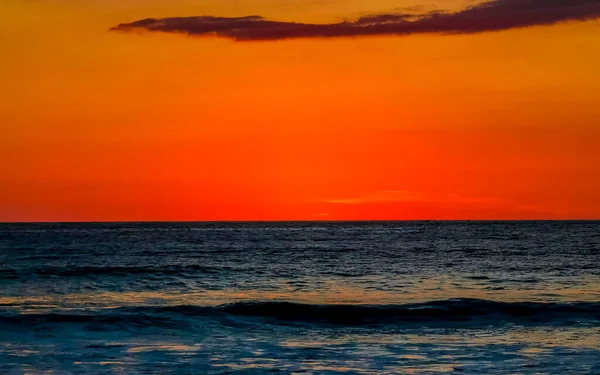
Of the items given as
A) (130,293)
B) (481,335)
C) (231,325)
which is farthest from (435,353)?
(130,293)

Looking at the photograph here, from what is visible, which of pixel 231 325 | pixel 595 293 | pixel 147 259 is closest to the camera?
pixel 231 325

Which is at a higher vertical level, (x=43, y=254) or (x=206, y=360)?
(x=206, y=360)

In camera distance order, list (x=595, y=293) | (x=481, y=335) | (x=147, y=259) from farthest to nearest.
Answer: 1. (x=147, y=259)
2. (x=595, y=293)
3. (x=481, y=335)

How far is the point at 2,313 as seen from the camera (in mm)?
27078

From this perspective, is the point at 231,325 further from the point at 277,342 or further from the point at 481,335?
the point at 481,335

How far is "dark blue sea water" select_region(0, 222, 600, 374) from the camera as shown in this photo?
19000 mm

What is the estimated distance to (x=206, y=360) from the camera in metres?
19.4

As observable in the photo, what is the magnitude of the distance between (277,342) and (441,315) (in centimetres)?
764

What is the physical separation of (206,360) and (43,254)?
136ft

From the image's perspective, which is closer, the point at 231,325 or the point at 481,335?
the point at 481,335

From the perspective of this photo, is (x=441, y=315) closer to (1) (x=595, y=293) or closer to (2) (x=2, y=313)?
(1) (x=595, y=293)

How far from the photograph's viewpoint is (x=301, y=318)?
2744 centimetres

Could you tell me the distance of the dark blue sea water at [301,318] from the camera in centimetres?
1900

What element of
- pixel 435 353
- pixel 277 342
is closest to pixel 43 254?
pixel 277 342
